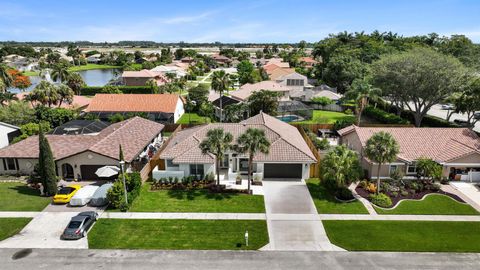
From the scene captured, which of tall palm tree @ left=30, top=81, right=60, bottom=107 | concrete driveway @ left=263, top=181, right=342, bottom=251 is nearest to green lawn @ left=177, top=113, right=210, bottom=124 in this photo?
tall palm tree @ left=30, top=81, right=60, bottom=107

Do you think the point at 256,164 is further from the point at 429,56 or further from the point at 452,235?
the point at 429,56

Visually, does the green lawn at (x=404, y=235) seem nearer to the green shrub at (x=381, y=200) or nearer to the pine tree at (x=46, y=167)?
the green shrub at (x=381, y=200)

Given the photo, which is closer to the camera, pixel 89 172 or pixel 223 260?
pixel 223 260

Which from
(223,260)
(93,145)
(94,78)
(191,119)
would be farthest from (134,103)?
(94,78)

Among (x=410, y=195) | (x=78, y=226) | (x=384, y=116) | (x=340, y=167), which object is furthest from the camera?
(x=384, y=116)

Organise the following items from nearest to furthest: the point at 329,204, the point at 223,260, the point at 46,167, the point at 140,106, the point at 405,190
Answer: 1. the point at 223,260
2. the point at 329,204
3. the point at 46,167
4. the point at 405,190
5. the point at 140,106

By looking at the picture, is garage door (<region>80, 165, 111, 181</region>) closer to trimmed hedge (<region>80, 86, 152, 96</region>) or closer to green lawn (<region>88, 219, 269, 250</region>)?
green lawn (<region>88, 219, 269, 250</region>)

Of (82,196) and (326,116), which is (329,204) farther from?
(326,116)

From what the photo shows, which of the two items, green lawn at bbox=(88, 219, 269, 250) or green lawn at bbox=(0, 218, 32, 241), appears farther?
green lawn at bbox=(0, 218, 32, 241)
